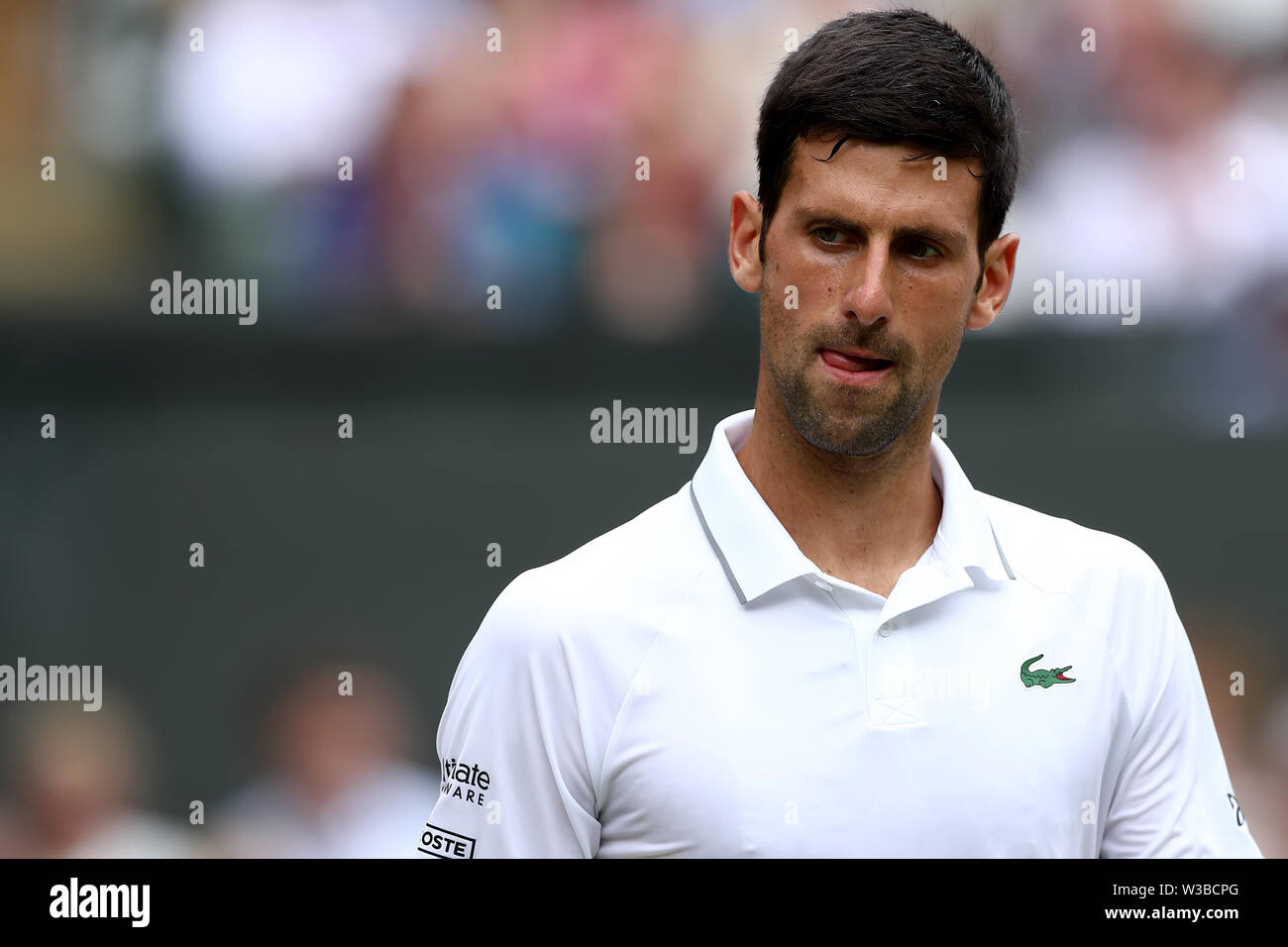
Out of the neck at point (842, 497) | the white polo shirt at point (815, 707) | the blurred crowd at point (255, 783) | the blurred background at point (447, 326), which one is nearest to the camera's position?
the white polo shirt at point (815, 707)

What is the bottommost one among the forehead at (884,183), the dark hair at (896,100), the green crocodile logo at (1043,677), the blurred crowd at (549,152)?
the green crocodile logo at (1043,677)

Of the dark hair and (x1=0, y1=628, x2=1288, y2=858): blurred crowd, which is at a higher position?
the dark hair

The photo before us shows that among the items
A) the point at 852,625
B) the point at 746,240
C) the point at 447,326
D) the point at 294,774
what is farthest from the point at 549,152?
the point at 852,625

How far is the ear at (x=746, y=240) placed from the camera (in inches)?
52.5

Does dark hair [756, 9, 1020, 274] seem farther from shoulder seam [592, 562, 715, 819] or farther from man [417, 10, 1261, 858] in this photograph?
shoulder seam [592, 562, 715, 819]

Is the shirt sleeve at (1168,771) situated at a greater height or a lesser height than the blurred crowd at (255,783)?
greater

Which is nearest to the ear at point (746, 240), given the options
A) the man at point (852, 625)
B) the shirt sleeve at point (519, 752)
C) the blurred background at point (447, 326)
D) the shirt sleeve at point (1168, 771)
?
the man at point (852, 625)

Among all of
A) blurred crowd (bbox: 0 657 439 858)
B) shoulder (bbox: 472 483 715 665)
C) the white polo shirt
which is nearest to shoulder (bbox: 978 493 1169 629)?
the white polo shirt

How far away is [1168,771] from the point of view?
4.13 ft

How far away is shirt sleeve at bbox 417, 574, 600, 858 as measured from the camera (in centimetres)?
117

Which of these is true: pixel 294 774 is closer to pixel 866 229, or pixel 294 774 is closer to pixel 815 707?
pixel 815 707

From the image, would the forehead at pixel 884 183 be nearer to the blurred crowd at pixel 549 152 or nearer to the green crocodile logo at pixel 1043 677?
the green crocodile logo at pixel 1043 677
